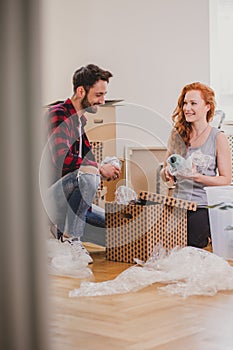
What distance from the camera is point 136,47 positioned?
3371mm

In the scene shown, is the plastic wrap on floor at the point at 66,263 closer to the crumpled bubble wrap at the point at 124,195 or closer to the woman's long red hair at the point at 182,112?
the crumpled bubble wrap at the point at 124,195

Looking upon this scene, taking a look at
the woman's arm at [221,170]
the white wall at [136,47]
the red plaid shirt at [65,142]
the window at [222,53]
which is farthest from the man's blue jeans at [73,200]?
the window at [222,53]

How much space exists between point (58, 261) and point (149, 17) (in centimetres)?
178

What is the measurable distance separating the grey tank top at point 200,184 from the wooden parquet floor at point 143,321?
0.82m

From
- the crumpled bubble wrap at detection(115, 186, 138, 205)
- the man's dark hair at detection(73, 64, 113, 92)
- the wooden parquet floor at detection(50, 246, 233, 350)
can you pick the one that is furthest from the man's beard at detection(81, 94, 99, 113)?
the wooden parquet floor at detection(50, 246, 233, 350)

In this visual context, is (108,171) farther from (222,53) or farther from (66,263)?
(222,53)

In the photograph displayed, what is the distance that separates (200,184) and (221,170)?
102 millimetres

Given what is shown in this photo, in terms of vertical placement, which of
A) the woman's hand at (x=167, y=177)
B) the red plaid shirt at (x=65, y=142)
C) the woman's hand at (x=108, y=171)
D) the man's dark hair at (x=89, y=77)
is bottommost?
the woman's hand at (x=167, y=177)

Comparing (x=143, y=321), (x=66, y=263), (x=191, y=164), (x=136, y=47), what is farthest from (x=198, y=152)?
(x=143, y=321)

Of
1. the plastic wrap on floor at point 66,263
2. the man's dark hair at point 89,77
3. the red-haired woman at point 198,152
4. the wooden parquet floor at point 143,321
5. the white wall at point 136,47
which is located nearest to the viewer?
the wooden parquet floor at point 143,321

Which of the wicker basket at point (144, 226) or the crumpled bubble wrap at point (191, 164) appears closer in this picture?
the wicker basket at point (144, 226)

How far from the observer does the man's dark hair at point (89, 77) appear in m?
2.63

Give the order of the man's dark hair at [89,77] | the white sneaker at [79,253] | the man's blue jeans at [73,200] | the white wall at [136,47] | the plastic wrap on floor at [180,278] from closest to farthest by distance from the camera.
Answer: the plastic wrap on floor at [180,278] < the white sneaker at [79,253] < the man's blue jeans at [73,200] < the man's dark hair at [89,77] < the white wall at [136,47]

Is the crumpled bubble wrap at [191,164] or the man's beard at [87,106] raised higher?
→ the man's beard at [87,106]
